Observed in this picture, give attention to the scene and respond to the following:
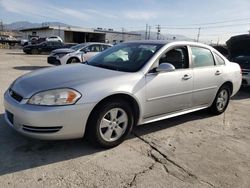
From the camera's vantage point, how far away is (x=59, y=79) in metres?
3.60

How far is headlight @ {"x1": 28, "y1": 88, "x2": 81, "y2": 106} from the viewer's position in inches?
128

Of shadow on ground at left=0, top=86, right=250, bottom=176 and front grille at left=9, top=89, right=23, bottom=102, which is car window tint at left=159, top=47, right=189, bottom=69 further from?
front grille at left=9, top=89, right=23, bottom=102

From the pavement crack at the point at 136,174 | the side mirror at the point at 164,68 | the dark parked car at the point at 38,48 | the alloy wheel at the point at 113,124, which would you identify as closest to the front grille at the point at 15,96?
the alloy wheel at the point at 113,124

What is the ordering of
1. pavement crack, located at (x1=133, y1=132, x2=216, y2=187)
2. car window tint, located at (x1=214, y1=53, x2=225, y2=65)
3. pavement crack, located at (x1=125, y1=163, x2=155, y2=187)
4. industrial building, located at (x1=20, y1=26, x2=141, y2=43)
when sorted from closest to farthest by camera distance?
pavement crack, located at (x1=125, y1=163, x2=155, y2=187) → pavement crack, located at (x1=133, y1=132, x2=216, y2=187) → car window tint, located at (x1=214, y1=53, x2=225, y2=65) → industrial building, located at (x1=20, y1=26, x2=141, y2=43)

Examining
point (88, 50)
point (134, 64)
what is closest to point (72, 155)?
point (134, 64)

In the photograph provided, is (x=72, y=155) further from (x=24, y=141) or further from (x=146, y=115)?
(x=146, y=115)

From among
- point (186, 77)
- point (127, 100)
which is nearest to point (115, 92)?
point (127, 100)

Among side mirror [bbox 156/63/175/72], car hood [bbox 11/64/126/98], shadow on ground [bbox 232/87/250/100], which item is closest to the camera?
car hood [bbox 11/64/126/98]

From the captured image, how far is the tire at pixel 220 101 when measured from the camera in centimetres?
548

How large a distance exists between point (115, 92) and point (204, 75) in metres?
2.17

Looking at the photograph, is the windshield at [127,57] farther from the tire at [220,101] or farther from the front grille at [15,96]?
the tire at [220,101]

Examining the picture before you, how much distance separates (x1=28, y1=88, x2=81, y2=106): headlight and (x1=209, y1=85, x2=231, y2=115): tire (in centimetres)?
327

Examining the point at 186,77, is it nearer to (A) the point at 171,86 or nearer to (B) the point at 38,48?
(A) the point at 171,86

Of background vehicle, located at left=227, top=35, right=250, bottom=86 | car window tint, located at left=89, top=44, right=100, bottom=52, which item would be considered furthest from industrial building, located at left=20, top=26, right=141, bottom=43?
background vehicle, located at left=227, top=35, right=250, bottom=86
